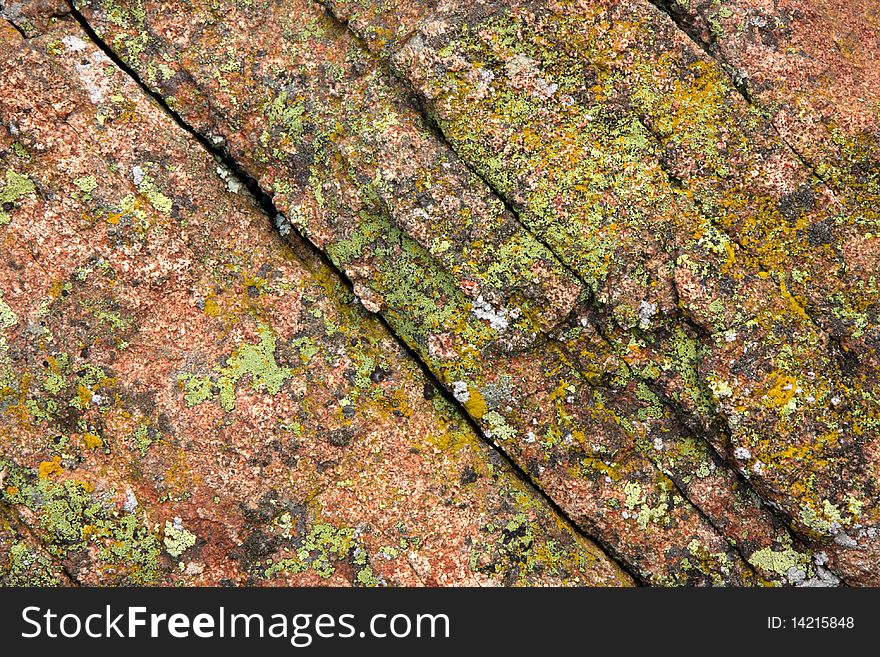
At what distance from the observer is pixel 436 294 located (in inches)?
241

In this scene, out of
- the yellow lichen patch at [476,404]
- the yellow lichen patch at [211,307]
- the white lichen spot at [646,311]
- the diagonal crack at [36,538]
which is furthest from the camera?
the yellow lichen patch at [476,404]

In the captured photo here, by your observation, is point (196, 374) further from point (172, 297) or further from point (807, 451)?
point (807, 451)

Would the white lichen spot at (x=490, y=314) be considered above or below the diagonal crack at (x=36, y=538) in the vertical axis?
above

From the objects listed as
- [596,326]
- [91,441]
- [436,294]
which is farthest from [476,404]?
[91,441]

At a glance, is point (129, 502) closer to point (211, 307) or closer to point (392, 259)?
point (211, 307)

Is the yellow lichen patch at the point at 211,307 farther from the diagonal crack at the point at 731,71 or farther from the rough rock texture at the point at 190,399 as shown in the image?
the diagonal crack at the point at 731,71

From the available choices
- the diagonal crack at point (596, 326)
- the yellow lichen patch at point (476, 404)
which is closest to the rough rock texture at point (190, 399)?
the yellow lichen patch at point (476, 404)

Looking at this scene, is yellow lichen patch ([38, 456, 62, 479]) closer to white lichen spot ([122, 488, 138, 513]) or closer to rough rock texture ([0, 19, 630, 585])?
rough rock texture ([0, 19, 630, 585])

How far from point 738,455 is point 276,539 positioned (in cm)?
418

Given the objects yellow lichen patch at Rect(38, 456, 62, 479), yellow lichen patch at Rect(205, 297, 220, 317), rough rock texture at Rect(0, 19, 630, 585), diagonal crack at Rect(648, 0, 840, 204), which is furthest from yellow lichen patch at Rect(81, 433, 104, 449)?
diagonal crack at Rect(648, 0, 840, 204)

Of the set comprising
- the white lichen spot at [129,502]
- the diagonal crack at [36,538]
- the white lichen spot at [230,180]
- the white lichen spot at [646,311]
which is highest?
the white lichen spot at [230,180]

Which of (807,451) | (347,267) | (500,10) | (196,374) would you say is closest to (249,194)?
(347,267)

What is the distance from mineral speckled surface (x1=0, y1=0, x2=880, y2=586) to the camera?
5902 millimetres

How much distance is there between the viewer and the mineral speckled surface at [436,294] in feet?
19.4
